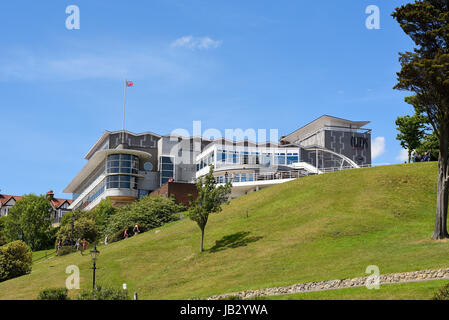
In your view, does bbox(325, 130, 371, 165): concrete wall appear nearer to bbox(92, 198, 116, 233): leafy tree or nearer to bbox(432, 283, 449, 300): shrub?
bbox(92, 198, 116, 233): leafy tree

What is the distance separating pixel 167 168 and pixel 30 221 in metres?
25.6

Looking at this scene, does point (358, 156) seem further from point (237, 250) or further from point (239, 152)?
point (237, 250)

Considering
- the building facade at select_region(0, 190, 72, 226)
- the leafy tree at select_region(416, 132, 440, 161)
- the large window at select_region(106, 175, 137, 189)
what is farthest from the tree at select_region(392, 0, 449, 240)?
the building facade at select_region(0, 190, 72, 226)

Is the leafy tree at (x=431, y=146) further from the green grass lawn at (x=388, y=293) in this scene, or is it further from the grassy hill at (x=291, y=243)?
the green grass lawn at (x=388, y=293)

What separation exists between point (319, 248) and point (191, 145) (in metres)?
65.5

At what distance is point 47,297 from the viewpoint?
2609 cm

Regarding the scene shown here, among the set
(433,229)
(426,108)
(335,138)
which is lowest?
(433,229)

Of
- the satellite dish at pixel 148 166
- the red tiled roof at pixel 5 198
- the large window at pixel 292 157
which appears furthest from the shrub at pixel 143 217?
the red tiled roof at pixel 5 198

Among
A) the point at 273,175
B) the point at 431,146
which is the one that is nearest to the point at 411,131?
the point at 431,146

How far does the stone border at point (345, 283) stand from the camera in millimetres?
25766

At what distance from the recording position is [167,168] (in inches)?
3787
